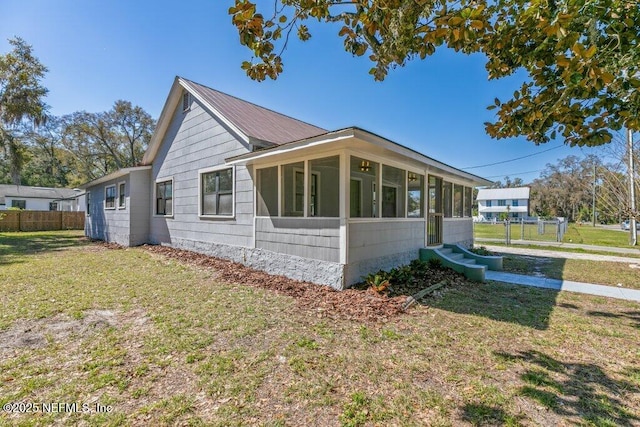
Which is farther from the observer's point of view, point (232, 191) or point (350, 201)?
point (232, 191)

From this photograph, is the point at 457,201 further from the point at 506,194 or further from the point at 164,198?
the point at 506,194

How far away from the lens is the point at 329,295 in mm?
5770

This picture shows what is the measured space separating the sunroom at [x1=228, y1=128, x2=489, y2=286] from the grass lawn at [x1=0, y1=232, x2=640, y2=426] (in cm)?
158

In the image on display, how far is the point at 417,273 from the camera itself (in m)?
7.39

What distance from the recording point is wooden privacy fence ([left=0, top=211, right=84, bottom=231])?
2114 centimetres

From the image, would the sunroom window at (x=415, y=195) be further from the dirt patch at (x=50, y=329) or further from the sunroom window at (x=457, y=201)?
the dirt patch at (x=50, y=329)

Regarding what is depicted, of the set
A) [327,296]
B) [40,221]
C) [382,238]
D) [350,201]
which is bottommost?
[327,296]

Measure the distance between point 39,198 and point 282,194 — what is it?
39586 mm

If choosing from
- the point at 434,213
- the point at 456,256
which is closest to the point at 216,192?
the point at 434,213

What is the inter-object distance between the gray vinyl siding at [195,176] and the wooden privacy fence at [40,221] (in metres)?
17.0

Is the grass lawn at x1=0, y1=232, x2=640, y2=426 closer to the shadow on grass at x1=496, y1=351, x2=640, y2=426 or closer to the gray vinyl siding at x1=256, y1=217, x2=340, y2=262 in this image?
the shadow on grass at x1=496, y1=351, x2=640, y2=426

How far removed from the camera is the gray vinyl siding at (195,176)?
8.32 metres

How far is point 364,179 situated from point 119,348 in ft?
24.7

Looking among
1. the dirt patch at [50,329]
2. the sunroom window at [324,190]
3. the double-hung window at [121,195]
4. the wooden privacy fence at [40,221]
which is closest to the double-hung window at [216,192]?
the sunroom window at [324,190]
